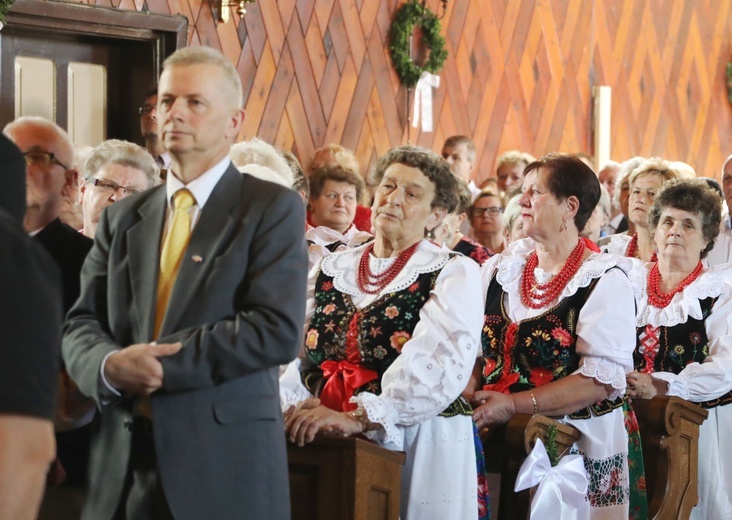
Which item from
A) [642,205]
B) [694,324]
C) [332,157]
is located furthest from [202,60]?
[332,157]

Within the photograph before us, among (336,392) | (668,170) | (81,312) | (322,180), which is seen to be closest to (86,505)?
(81,312)

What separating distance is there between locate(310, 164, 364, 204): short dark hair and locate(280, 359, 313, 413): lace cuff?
1987mm

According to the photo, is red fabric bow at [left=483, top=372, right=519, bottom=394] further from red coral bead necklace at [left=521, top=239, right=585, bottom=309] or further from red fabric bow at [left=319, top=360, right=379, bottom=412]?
red fabric bow at [left=319, top=360, right=379, bottom=412]

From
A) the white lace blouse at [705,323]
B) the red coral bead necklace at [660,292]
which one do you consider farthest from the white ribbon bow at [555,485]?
the red coral bead necklace at [660,292]

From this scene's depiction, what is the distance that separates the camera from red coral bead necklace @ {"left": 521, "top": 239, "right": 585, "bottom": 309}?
13.0ft

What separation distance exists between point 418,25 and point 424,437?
496cm

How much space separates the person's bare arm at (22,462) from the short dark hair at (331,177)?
3.92 m

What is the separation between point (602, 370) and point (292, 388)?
104 cm

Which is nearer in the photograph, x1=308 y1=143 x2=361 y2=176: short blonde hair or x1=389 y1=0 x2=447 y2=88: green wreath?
x1=308 y1=143 x2=361 y2=176: short blonde hair

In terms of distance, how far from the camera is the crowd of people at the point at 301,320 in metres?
2.32

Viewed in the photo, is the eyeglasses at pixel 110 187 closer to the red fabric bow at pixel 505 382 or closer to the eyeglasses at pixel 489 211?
the red fabric bow at pixel 505 382

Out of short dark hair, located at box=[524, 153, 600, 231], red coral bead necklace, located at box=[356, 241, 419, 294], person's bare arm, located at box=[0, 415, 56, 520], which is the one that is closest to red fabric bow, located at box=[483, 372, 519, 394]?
short dark hair, located at box=[524, 153, 600, 231]

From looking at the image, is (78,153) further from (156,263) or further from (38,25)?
(156,263)

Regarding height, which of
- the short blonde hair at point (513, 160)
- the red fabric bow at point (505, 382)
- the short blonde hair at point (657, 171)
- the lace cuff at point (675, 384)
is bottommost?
the lace cuff at point (675, 384)
